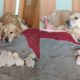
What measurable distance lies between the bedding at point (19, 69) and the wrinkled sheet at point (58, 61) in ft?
0.20

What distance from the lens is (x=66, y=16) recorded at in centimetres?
189

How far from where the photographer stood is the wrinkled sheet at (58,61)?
1093 millimetres

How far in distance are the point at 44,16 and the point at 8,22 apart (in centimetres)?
30

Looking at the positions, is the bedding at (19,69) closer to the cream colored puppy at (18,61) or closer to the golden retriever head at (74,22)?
the cream colored puppy at (18,61)

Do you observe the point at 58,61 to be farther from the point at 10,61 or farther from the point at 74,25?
the point at 74,25

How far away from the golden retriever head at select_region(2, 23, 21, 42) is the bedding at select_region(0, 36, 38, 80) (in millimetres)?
55

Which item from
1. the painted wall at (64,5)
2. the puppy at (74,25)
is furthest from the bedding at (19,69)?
the painted wall at (64,5)

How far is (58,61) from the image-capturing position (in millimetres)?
1249

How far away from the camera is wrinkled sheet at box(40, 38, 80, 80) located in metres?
1.09

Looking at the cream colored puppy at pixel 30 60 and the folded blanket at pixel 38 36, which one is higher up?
the folded blanket at pixel 38 36

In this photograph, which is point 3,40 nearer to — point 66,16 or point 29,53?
point 29,53

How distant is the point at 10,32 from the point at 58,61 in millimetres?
553

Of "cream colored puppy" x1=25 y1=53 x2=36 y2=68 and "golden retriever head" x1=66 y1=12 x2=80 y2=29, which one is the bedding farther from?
"golden retriever head" x1=66 y1=12 x2=80 y2=29

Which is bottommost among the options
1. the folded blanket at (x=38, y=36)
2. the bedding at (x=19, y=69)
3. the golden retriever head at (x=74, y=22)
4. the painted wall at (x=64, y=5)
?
the bedding at (x=19, y=69)
